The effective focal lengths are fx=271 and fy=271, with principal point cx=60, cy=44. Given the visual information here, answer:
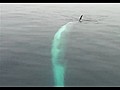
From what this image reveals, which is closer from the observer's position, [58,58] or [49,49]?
[58,58]

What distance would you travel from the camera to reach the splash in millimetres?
15773

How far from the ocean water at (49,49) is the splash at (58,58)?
335 mm

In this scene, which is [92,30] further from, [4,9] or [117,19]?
[4,9]

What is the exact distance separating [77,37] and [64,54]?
16.3ft

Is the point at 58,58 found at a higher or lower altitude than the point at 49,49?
higher

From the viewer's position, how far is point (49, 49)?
21047 mm

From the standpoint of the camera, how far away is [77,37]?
2481 centimetres

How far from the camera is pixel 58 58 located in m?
18.8

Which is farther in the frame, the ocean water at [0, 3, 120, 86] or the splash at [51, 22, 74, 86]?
the ocean water at [0, 3, 120, 86]

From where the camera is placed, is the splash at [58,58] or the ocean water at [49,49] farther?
the ocean water at [49,49]

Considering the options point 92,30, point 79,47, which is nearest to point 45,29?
point 92,30

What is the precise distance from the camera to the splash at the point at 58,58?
15773mm

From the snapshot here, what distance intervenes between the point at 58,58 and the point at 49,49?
7.84 ft

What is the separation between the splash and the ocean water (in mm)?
335
